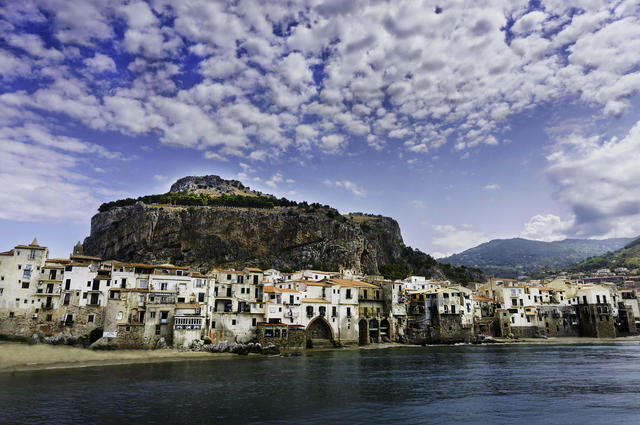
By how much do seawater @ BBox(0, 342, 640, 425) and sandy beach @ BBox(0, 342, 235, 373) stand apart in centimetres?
349

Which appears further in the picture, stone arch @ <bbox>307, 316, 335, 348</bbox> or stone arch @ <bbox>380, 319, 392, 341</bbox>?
stone arch @ <bbox>380, 319, 392, 341</bbox>

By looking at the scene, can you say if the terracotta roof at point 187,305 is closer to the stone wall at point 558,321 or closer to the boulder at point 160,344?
the boulder at point 160,344

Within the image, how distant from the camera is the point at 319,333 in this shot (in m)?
73.7

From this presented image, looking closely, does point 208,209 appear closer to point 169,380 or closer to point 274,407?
point 169,380

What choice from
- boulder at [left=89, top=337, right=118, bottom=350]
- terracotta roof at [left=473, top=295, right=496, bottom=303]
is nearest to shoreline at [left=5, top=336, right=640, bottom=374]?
boulder at [left=89, top=337, right=118, bottom=350]

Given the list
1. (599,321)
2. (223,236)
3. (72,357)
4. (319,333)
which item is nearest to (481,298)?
(599,321)

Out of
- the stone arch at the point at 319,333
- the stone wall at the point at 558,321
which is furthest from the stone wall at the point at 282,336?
the stone wall at the point at 558,321

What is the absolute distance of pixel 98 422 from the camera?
24641 mm

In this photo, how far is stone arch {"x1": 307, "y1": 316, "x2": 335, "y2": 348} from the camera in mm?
72000

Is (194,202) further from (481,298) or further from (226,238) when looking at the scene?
(481,298)

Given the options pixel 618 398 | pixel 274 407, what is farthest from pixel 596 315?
pixel 274 407

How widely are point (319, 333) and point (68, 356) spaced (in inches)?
1534

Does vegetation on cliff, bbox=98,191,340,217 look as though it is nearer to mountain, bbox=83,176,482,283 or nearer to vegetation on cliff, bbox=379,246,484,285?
mountain, bbox=83,176,482,283

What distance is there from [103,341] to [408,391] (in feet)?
135
